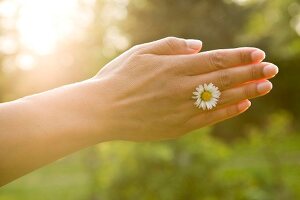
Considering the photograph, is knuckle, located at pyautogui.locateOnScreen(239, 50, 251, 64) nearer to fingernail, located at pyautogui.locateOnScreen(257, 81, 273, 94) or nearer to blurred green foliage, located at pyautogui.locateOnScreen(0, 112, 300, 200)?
fingernail, located at pyautogui.locateOnScreen(257, 81, 273, 94)

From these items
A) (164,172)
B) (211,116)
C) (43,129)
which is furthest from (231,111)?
(164,172)

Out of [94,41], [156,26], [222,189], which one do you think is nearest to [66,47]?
[94,41]

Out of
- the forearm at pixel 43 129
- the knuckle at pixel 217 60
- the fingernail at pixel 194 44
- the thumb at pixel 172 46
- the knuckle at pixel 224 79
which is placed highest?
the fingernail at pixel 194 44

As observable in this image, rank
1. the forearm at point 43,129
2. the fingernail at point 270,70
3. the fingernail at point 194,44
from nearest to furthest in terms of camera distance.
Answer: the forearm at point 43,129 < the fingernail at point 270,70 < the fingernail at point 194,44

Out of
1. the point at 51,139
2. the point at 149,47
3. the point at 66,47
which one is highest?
the point at 66,47

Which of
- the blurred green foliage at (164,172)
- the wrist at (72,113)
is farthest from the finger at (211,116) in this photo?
the blurred green foliage at (164,172)

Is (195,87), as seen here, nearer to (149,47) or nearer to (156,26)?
(149,47)

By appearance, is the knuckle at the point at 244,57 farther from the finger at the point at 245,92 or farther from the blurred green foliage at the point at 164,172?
the blurred green foliage at the point at 164,172
